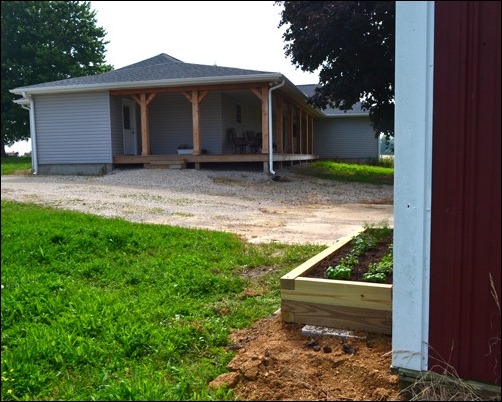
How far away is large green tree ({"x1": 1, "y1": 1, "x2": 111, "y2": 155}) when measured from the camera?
27.7 metres

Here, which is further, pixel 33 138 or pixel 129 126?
pixel 129 126

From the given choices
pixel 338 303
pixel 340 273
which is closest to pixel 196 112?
pixel 340 273

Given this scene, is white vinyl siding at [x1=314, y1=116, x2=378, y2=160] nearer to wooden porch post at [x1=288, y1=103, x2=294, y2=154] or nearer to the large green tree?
wooden porch post at [x1=288, y1=103, x2=294, y2=154]

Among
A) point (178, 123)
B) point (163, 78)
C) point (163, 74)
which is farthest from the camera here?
point (178, 123)

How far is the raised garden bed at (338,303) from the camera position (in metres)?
2.88

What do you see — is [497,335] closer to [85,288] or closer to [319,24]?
[85,288]

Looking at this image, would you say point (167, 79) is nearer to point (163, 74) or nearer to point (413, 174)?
point (163, 74)

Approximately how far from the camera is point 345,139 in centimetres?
2980

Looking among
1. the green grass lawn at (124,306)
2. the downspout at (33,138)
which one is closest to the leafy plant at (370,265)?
the green grass lawn at (124,306)

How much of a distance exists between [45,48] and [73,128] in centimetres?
1467

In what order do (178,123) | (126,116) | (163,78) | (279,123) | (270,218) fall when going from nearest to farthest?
(270,218), (163,78), (279,123), (126,116), (178,123)

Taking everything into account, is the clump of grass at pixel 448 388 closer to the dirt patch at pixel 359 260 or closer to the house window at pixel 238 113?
the dirt patch at pixel 359 260

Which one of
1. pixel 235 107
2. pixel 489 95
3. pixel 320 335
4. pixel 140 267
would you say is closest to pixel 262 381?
pixel 320 335

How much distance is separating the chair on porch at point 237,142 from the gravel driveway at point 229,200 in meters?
1.98
